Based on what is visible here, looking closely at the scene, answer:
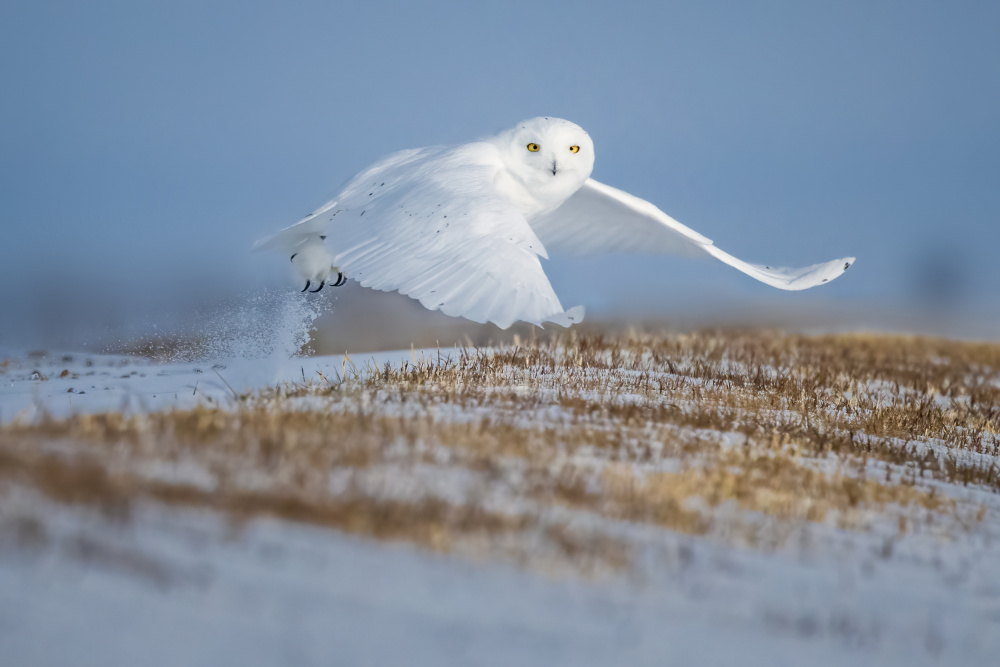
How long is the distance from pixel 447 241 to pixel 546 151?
11.5 ft

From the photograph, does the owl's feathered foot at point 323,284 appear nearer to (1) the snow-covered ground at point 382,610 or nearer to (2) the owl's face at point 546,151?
(2) the owl's face at point 546,151

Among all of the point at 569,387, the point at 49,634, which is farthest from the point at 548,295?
the point at 49,634

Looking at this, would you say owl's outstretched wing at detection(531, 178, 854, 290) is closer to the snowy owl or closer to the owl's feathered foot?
the snowy owl

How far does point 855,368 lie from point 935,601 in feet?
28.1

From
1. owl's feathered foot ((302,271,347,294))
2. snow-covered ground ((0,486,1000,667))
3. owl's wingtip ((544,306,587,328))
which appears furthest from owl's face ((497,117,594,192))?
snow-covered ground ((0,486,1000,667))

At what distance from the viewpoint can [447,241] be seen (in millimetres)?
5758

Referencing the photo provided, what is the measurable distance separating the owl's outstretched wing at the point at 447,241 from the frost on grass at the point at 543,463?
782 millimetres

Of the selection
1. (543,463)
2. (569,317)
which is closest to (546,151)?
(569,317)

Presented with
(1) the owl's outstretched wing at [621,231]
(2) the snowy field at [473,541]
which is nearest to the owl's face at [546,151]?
(1) the owl's outstretched wing at [621,231]

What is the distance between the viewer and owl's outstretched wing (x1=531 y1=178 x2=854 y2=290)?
893cm

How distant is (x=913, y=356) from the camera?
1433 cm

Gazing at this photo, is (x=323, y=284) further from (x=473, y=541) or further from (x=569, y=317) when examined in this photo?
(x=473, y=541)

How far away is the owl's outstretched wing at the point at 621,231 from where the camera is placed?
29.3 feet

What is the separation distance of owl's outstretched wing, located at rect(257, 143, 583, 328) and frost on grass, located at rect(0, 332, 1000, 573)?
78 centimetres
